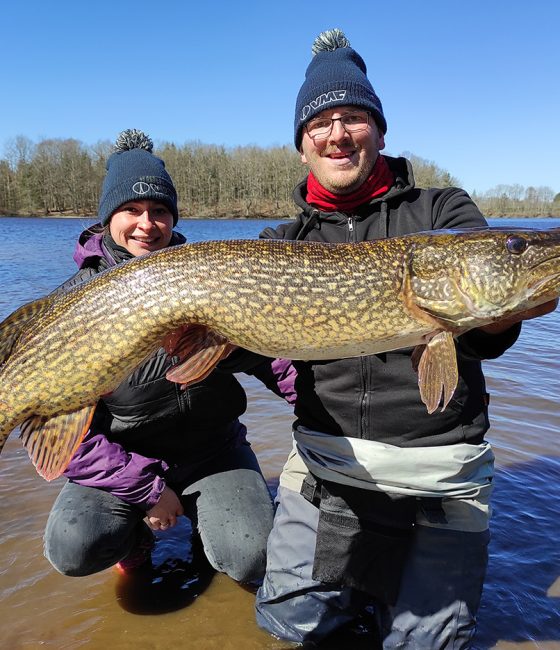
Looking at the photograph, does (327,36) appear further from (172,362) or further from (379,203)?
(172,362)

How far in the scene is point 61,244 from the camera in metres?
26.1

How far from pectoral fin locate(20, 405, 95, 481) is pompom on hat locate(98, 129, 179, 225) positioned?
1302mm

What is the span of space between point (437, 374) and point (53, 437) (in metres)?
1.78

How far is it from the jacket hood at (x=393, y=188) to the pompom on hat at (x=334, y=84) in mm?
306

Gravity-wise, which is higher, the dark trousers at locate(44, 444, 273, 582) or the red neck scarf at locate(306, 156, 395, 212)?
the red neck scarf at locate(306, 156, 395, 212)

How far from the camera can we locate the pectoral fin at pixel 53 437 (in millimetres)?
2424

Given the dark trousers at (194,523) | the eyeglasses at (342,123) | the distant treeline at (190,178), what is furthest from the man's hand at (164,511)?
the distant treeline at (190,178)

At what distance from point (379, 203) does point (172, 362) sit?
1461 millimetres

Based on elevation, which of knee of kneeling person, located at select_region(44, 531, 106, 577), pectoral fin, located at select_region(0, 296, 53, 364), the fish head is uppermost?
the fish head

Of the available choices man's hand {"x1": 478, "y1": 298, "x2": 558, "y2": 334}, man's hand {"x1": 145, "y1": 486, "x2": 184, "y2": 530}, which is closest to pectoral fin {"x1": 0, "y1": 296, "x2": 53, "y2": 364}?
man's hand {"x1": 145, "y1": 486, "x2": 184, "y2": 530}

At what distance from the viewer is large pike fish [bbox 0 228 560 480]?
2.31m

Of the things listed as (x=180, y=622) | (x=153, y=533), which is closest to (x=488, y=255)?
(x=180, y=622)

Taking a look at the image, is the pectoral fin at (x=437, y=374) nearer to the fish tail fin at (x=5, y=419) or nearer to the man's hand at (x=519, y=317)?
the man's hand at (x=519, y=317)

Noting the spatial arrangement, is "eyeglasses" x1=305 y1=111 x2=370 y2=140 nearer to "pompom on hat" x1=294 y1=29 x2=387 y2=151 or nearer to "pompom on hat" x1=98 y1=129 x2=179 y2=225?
"pompom on hat" x1=294 y1=29 x2=387 y2=151
